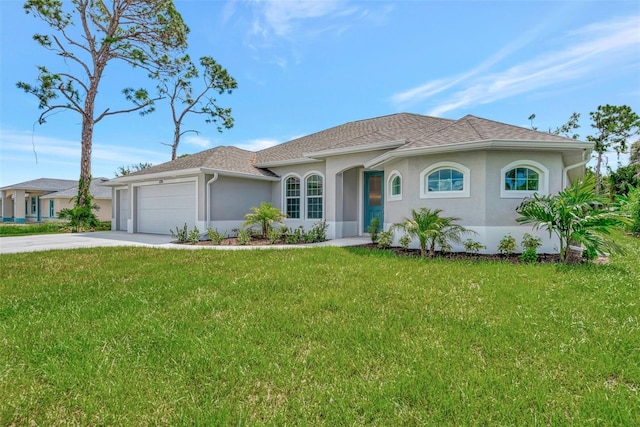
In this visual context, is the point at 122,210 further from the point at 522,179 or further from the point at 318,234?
the point at 522,179

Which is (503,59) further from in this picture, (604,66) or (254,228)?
(254,228)

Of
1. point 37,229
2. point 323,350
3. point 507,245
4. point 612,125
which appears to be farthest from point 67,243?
point 612,125

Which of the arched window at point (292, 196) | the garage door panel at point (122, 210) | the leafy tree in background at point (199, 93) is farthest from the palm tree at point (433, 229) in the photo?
the leafy tree in background at point (199, 93)

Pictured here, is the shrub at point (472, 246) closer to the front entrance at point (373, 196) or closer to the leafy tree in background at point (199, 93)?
the front entrance at point (373, 196)

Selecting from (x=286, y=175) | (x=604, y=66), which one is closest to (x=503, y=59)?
(x=604, y=66)

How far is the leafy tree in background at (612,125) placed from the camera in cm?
3195

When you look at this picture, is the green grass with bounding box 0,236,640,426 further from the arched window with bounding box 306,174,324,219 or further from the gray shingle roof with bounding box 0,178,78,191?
the gray shingle roof with bounding box 0,178,78,191

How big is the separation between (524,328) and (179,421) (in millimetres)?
3913

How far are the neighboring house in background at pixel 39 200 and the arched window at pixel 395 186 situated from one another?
2986cm

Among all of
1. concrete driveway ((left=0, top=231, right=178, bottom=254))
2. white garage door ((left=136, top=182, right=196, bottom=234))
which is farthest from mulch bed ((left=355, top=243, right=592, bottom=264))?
white garage door ((left=136, top=182, right=196, bottom=234))

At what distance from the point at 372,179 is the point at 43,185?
128 ft

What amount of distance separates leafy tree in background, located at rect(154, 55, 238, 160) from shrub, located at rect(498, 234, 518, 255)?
27.7 metres

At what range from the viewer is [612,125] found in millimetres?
32844

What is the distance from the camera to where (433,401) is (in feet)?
8.36
